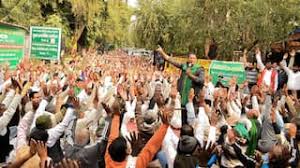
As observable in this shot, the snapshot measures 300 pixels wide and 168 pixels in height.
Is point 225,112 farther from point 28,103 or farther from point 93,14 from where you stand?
point 93,14

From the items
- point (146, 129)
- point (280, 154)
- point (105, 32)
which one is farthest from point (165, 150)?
point (105, 32)

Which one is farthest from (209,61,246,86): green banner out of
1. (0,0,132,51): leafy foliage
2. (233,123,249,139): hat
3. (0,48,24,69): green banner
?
(0,0,132,51): leafy foliage

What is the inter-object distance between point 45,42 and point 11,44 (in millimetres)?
1250

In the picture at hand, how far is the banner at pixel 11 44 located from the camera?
1416 centimetres

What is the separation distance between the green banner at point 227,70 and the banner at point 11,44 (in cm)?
592

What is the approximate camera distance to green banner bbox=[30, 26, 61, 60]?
15797mm

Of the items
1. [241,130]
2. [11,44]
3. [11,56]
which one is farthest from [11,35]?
[241,130]

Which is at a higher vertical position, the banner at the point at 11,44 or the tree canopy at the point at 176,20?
the tree canopy at the point at 176,20

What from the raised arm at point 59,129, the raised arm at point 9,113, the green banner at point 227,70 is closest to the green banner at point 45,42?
the green banner at point 227,70

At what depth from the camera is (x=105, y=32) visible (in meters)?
36.2

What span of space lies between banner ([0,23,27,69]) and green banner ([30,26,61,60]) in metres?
0.39

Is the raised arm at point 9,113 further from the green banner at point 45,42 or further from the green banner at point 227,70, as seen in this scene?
the green banner at point 45,42

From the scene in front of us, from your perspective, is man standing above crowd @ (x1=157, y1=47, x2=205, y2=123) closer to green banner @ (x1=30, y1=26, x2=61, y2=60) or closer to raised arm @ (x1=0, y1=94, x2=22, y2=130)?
raised arm @ (x1=0, y1=94, x2=22, y2=130)

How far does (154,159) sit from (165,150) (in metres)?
0.41
